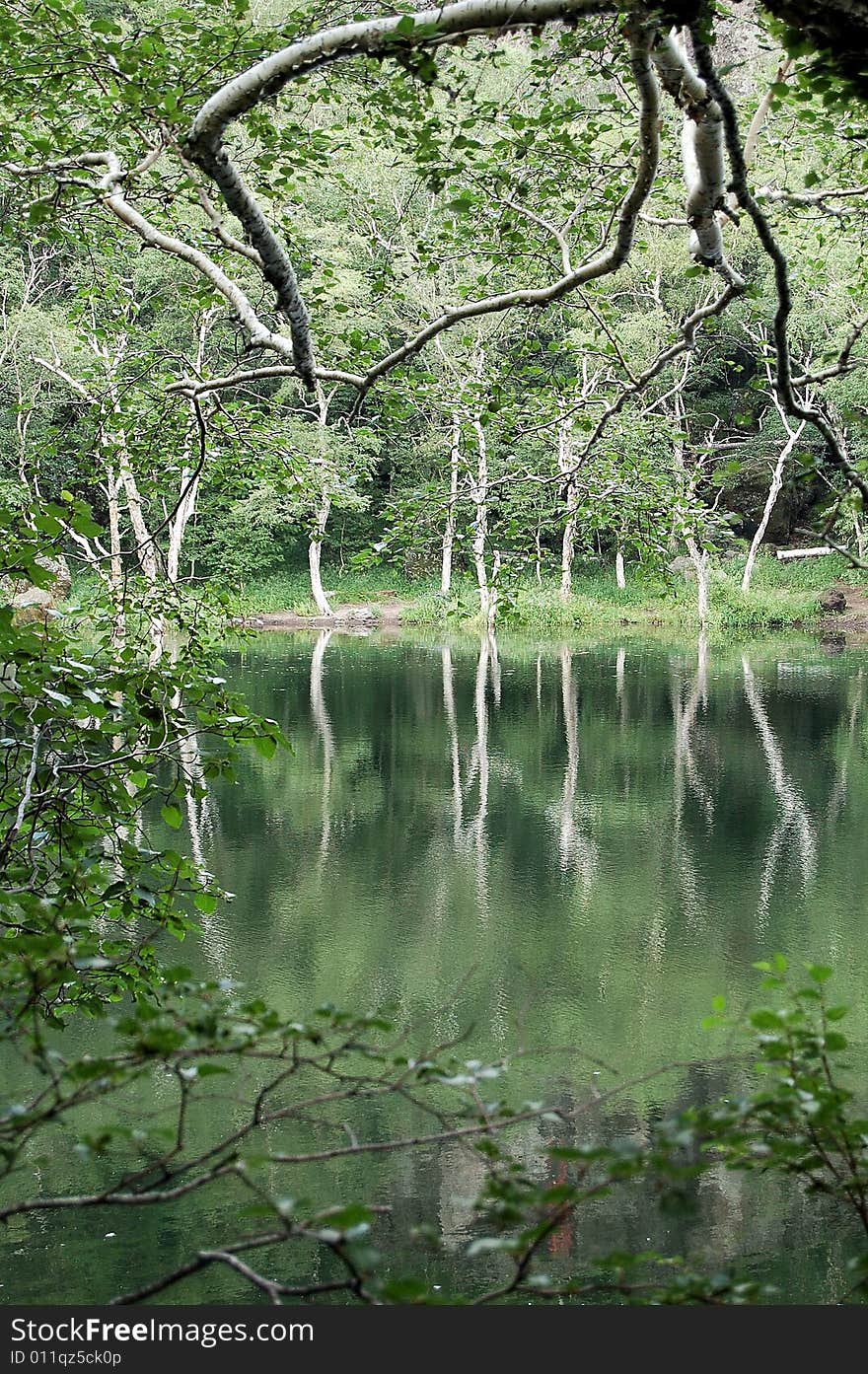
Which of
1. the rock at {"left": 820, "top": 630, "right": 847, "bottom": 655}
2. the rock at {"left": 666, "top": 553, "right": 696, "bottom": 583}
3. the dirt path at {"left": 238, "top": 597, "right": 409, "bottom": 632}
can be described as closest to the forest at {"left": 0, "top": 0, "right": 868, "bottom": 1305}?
the rock at {"left": 820, "top": 630, "right": 847, "bottom": 655}

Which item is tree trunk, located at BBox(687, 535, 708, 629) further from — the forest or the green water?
the forest

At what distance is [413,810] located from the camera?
1297cm

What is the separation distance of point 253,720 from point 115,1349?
1815 mm

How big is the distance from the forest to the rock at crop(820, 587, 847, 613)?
16837mm

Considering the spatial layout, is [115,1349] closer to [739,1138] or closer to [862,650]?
[739,1138]

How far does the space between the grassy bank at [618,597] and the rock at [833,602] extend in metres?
0.26

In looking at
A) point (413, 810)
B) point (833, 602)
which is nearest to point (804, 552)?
point (413, 810)

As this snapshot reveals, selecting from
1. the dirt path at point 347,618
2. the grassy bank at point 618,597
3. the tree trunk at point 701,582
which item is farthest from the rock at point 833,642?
the dirt path at point 347,618

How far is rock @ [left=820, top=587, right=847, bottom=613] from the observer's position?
30062 millimetres

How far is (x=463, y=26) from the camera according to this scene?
2.90 m

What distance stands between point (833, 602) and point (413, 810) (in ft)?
66.5

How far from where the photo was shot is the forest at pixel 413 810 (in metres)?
2.26

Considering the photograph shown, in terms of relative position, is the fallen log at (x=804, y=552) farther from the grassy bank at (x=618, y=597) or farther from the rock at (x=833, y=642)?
the rock at (x=833, y=642)

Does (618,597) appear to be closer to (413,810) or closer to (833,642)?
(833,642)
